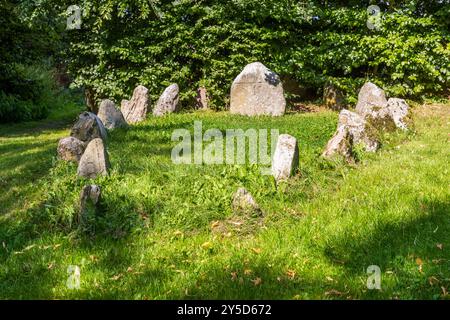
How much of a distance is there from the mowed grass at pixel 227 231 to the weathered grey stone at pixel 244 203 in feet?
0.41

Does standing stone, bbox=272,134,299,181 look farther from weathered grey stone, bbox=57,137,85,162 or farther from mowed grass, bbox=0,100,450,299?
weathered grey stone, bbox=57,137,85,162

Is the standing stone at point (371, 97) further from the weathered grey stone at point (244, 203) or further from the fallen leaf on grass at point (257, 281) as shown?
the fallen leaf on grass at point (257, 281)

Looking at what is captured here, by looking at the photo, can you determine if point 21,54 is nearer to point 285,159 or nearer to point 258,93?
point 258,93

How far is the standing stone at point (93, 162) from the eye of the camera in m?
7.11

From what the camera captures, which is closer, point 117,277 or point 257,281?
point 257,281

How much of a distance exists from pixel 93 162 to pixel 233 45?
9.26 metres

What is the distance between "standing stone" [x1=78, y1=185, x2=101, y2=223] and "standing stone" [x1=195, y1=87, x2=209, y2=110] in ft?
33.7

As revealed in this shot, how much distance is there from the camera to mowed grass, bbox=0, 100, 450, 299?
4383 millimetres

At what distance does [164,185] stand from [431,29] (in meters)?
11.6

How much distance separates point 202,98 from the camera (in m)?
15.9

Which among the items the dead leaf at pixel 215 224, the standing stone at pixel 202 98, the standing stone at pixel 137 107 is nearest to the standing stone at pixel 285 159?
the dead leaf at pixel 215 224

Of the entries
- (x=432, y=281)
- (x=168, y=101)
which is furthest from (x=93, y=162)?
(x=168, y=101)

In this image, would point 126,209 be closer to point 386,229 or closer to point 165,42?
point 386,229

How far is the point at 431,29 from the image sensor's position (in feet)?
47.0
